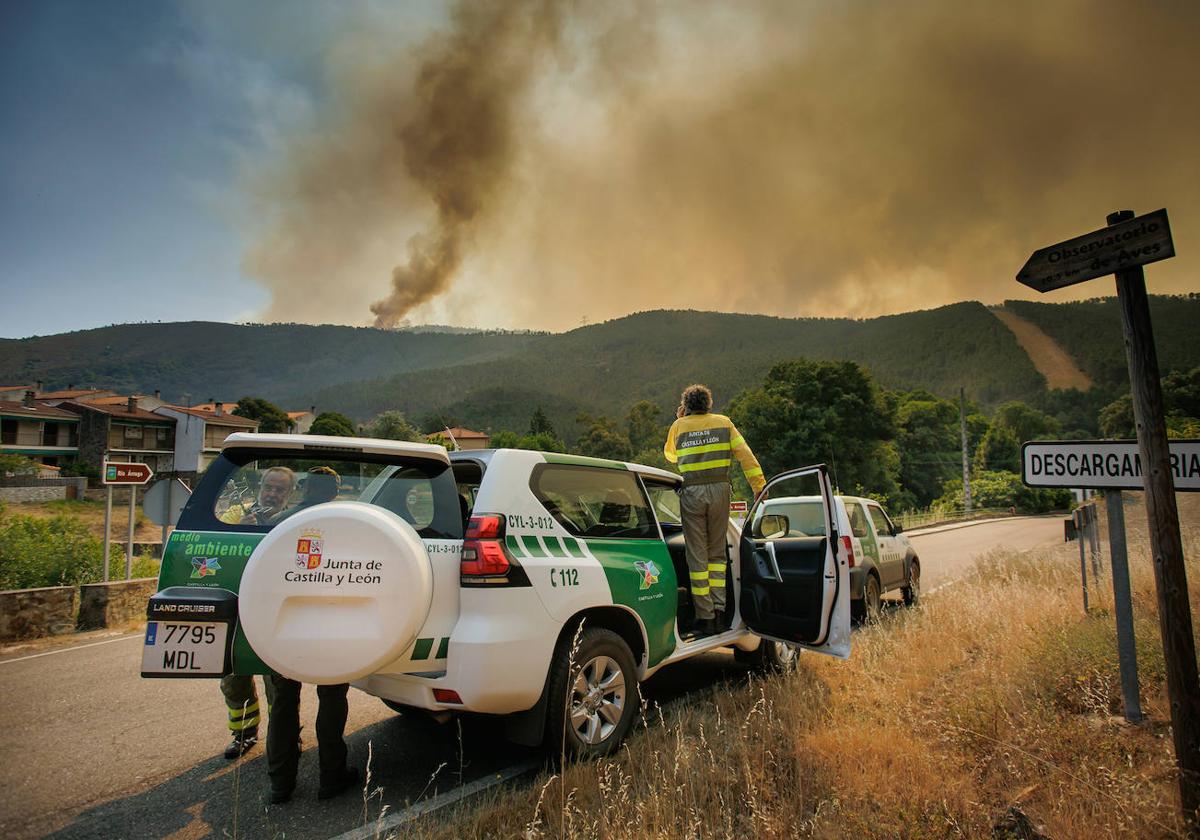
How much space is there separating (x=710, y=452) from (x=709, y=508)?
1.52ft

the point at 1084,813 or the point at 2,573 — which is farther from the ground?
the point at 2,573

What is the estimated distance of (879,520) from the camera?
9000mm

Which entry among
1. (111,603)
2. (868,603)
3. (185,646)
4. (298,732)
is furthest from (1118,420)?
(185,646)

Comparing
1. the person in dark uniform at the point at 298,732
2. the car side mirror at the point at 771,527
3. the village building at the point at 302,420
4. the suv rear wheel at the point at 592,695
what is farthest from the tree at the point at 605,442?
the person in dark uniform at the point at 298,732

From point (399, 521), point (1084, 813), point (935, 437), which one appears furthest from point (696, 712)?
point (935, 437)

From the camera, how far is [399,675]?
10.1 feet

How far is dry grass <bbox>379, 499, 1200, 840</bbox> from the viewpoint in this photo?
8.91 ft

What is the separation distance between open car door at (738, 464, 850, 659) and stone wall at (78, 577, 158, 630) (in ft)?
27.0

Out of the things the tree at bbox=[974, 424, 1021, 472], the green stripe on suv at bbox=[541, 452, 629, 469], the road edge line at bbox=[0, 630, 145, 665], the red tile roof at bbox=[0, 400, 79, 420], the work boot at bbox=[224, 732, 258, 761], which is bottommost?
the road edge line at bbox=[0, 630, 145, 665]

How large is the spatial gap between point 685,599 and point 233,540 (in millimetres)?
3336

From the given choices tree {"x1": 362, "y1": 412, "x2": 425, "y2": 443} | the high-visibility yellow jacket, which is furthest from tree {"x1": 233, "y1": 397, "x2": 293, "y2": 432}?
the high-visibility yellow jacket

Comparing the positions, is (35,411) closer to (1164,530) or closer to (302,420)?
(302,420)

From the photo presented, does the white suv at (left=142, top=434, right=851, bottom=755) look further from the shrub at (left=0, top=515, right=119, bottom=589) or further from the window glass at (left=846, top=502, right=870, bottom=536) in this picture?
the shrub at (left=0, top=515, right=119, bottom=589)

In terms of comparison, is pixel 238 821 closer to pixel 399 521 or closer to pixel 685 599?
pixel 399 521
